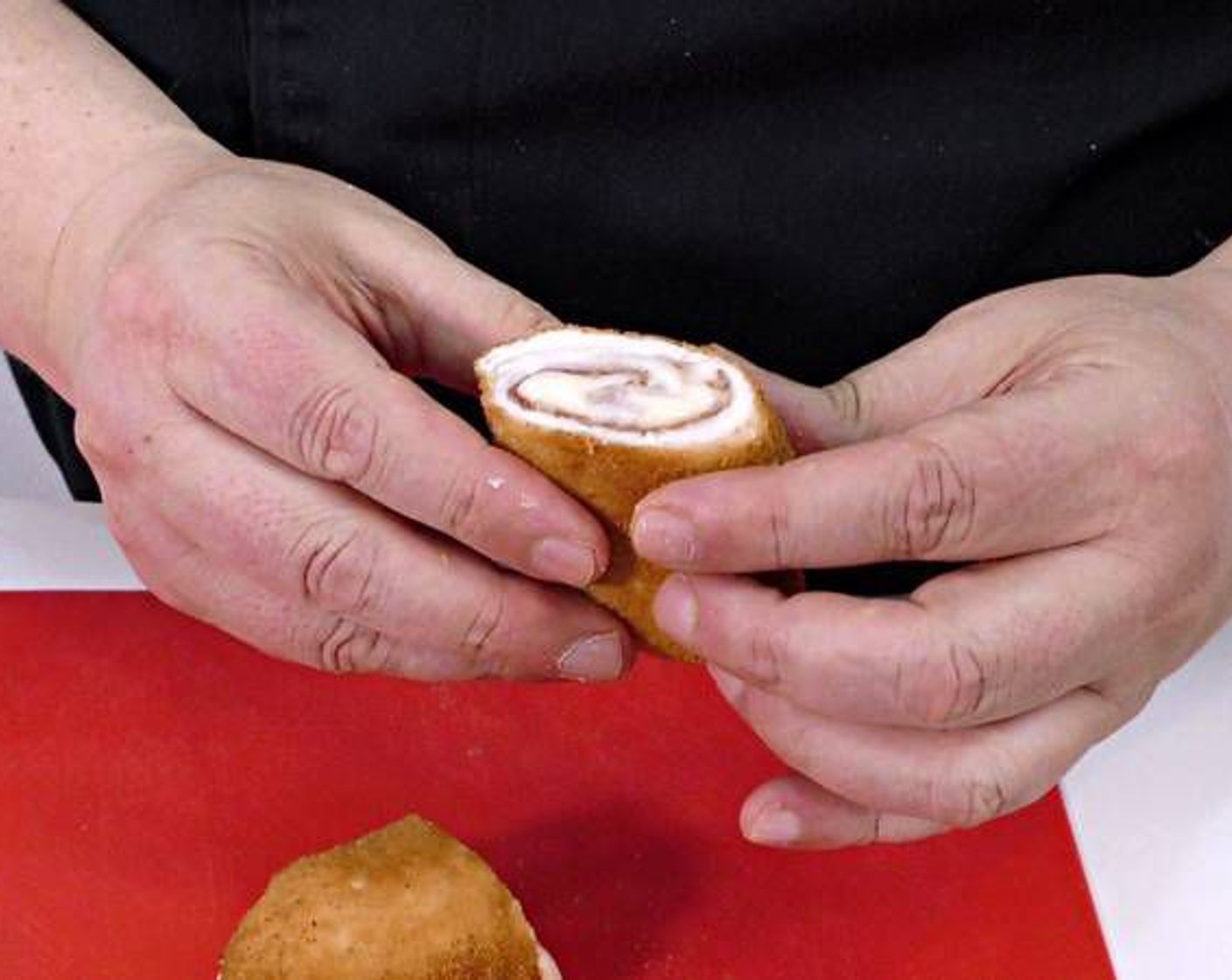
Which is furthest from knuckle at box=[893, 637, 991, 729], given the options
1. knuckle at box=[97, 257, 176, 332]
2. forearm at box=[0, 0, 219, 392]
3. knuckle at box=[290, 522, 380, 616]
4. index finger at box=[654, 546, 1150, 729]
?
forearm at box=[0, 0, 219, 392]

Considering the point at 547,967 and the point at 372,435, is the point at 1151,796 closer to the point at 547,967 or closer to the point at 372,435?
the point at 547,967

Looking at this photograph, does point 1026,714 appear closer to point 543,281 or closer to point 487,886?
point 487,886

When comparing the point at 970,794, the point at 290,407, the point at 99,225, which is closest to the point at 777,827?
the point at 970,794

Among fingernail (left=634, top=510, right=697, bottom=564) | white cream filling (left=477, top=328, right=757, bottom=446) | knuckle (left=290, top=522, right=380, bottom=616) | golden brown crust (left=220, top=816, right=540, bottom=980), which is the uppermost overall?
white cream filling (left=477, top=328, right=757, bottom=446)

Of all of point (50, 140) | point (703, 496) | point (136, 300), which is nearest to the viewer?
point (703, 496)

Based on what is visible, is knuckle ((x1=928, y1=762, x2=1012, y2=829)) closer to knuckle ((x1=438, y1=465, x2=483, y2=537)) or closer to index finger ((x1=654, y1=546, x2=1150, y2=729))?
index finger ((x1=654, y1=546, x2=1150, y2=729))

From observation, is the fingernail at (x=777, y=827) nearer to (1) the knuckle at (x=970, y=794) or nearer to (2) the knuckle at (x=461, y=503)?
(1) the knuckle at (x=970, y=794)
